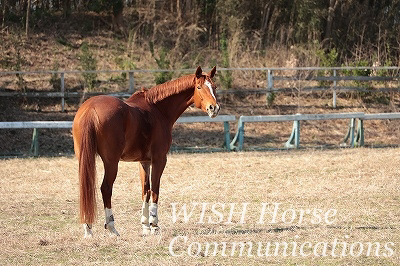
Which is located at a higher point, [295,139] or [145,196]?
[145,196]

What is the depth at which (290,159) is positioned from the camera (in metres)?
16.4

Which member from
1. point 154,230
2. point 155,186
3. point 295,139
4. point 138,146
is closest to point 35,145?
point 295,139

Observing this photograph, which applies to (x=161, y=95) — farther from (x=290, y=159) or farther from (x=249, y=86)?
(x=249, y=86)

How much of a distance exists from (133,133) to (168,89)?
1185mm

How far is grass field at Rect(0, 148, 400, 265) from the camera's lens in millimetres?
7508

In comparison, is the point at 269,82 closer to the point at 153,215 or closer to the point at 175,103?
the point at 175,103

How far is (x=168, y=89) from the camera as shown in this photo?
9.64 metres

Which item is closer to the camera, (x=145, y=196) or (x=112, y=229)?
(x=112, y=229)

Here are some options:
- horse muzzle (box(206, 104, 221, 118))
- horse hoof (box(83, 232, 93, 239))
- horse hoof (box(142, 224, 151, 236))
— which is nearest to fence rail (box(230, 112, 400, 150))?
horse muzzle (box(206, 104, 221, 118))

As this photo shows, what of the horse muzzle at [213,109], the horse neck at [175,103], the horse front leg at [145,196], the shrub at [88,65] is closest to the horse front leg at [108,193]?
the horse front leg at [145,196]

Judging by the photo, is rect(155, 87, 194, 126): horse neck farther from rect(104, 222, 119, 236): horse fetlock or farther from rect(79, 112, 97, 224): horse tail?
rect(104, 222, 119, 236): horse fetlock

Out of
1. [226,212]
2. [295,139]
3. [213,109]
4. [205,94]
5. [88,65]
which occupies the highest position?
[205,94]

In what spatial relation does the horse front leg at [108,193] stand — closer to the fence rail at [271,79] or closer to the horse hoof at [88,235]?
the horse hoof at [88,235]

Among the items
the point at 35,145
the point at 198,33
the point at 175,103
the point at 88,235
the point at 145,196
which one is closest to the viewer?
the point at 88,235
